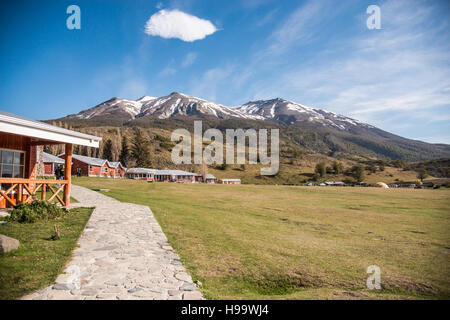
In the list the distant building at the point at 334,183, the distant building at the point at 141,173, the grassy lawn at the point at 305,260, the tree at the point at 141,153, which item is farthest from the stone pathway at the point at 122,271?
the distant building at the point at 334,183

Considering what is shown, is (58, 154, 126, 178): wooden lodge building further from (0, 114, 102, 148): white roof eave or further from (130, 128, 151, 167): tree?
(0, 114, 102, 148): white roof eave

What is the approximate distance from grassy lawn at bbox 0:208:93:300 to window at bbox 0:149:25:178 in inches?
175

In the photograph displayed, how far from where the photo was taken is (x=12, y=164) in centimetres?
1277

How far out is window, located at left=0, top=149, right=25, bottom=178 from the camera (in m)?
12.3

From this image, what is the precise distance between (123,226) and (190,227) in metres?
2.75

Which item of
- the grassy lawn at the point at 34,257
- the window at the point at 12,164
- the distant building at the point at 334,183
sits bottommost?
the distant building at the point at 334,183

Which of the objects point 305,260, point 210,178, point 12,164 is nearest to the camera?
point 305,260

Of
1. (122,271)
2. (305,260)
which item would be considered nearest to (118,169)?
(122,271)

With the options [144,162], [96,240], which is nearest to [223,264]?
[96,240]

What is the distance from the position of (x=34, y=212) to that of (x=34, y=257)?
519cm

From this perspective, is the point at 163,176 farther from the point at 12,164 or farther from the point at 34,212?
the point at 34,212

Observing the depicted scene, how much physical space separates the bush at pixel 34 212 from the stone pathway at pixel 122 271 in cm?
264

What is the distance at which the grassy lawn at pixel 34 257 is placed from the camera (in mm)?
4621

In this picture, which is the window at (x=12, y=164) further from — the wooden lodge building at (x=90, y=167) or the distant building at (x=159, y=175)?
the distant building at (x=159, y=175)
